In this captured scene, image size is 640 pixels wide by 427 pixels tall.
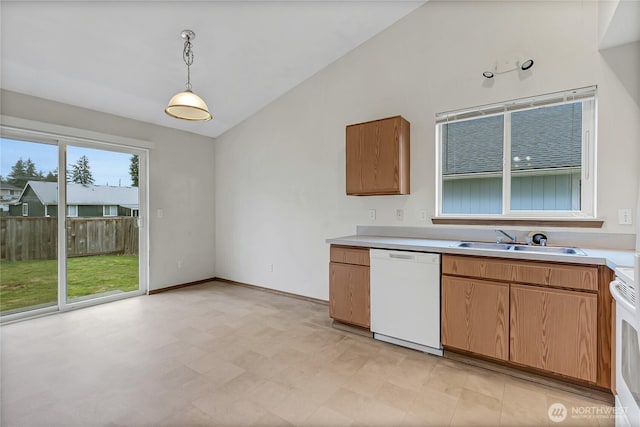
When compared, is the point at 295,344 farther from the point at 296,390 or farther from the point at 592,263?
the point at 592,263

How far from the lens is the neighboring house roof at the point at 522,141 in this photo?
2.59 metres

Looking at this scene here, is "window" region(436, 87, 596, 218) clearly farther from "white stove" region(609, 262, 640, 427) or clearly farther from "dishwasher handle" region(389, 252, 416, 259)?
"white stove" region(609, 262, 640, 427)

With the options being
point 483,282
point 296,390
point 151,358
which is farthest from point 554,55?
point 151,358

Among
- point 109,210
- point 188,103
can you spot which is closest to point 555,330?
point 188,103

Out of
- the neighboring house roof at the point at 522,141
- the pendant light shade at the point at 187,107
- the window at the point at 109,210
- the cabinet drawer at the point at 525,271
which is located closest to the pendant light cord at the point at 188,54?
the pendant light shade at the point at 187,107

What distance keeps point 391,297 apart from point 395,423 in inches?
44.8

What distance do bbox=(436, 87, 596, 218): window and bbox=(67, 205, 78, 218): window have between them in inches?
175

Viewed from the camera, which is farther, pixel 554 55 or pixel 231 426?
pixel 554 55

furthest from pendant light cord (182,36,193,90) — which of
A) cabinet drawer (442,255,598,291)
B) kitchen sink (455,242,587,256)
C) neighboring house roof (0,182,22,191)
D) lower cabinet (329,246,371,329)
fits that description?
kitchen sink (455,242,587,256)

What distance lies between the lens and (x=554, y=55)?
8.35ft

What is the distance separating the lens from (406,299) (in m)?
2.68

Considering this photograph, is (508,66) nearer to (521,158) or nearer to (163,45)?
(521,158)

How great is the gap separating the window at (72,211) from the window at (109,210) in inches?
11.8

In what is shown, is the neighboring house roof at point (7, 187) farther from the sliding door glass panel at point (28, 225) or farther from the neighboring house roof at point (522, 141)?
the neighboring house roof at point (522, 141)
